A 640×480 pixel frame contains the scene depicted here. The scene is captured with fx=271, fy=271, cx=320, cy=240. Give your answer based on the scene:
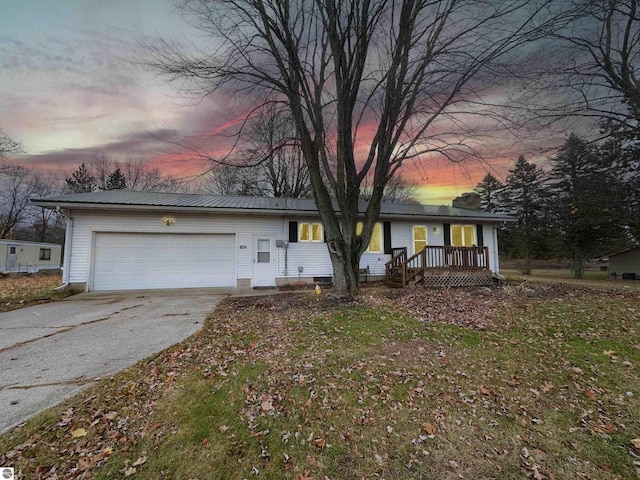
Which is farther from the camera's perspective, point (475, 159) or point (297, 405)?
point (475, 159)

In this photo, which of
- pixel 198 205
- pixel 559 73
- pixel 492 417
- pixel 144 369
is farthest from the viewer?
pixel 198 205

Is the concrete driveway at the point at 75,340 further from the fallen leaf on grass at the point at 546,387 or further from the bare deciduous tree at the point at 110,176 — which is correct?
the bare deciduous tree at the point at 110,176

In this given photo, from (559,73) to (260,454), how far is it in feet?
42.2

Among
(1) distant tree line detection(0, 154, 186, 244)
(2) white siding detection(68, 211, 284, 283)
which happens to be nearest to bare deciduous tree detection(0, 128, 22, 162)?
(1) distant tree line detection(0, 154, 186, 244)

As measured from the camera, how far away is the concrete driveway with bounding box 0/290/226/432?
2.83 m

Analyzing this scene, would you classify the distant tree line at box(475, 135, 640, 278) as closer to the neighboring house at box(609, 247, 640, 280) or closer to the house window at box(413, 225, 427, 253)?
the neighboring house at box(609, 247, 640, 280)

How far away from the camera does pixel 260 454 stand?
209cm

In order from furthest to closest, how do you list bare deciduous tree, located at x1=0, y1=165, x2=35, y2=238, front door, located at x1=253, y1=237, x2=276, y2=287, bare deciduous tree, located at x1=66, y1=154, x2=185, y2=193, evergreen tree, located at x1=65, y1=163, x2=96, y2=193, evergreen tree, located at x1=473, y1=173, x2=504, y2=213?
evergreen tree, located at x1=473, y1=173, x2=504, y2=213, evergreen tree, located at x1=65, y1=163, x2=96, y2=193, bare deciduous tree, located at x1=66, y1=154, x2=185, y2=193, bare deciduous tree, located at x1=0, y1=165, x2=35, y2=238, front door, located at x1=253, y1=237, x2=276, y2=287

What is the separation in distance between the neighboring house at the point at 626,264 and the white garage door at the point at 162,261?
24.8 metres

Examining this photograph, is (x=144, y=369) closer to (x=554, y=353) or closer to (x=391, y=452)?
(x=391, y=452)

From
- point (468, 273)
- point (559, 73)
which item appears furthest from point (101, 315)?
point (559, 73)

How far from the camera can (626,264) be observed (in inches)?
717

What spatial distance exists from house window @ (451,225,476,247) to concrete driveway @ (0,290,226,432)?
10843 millimetres

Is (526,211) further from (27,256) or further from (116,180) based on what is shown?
(27,256)
